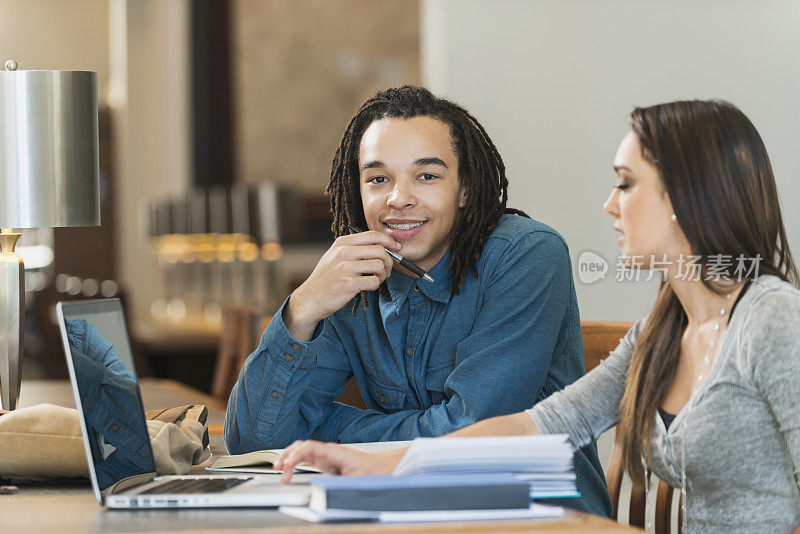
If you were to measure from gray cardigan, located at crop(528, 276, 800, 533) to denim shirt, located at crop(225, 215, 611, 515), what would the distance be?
0.30 m

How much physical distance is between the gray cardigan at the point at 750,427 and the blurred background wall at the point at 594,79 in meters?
1.80

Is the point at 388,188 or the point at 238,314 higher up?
the point at 388,188

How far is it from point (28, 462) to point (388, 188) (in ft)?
2.21

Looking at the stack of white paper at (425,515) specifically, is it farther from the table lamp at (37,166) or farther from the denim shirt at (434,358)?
the table lamp at (37,166)

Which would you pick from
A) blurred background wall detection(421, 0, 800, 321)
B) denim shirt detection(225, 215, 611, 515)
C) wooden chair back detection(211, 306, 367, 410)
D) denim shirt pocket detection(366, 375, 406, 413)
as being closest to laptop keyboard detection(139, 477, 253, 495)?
denim shirt detection(225, 215, 611, 515)

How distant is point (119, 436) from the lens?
122 cm

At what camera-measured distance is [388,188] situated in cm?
164

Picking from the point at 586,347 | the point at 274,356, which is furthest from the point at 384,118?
the point at 586,347

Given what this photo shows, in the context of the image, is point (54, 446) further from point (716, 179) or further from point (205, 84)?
point (205, 84)

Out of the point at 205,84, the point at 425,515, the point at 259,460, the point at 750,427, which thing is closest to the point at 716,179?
the point at 750,427

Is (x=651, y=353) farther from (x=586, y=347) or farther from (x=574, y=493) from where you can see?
(x=586, y=347)

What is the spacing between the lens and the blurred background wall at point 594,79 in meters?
2.89

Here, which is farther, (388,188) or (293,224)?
(293,224)

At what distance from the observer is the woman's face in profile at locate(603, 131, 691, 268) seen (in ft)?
3.92
